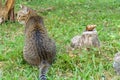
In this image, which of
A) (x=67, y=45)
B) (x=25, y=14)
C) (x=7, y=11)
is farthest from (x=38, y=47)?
(x=7, y=11)

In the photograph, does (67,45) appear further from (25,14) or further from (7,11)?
(7,11)

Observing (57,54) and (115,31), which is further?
(115,31)

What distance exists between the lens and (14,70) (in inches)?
178

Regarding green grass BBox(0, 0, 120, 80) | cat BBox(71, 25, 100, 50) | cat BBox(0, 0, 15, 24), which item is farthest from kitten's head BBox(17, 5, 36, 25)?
cat BBox(0, 0, 15, 24)

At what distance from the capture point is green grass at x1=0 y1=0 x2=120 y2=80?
432cm

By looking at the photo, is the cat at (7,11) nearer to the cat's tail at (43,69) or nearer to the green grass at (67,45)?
the green grass at (67,45)

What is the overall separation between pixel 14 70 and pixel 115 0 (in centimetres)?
787

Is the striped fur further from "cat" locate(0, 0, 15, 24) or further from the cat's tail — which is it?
"cat" locate(0, 0, 15, 24)

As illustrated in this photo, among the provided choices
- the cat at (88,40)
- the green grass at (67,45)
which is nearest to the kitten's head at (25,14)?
the green grass at (67,45)

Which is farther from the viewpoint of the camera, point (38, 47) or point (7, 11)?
point (7, 11)

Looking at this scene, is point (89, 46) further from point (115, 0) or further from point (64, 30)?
point (115, 0)

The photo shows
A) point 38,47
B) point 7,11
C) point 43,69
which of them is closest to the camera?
point 43,69

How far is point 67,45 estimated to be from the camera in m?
5.61

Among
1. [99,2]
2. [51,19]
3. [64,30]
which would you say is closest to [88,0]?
[99,2]
